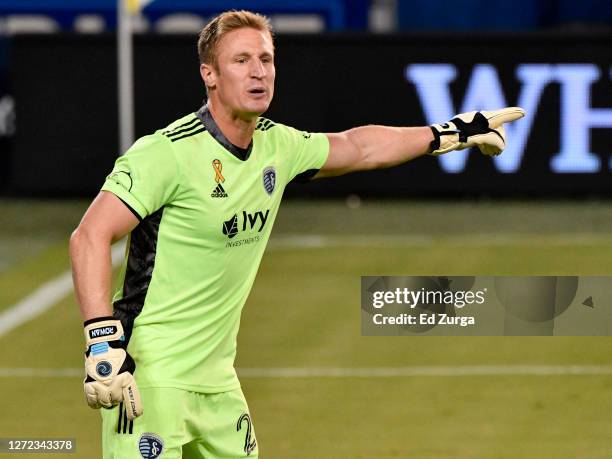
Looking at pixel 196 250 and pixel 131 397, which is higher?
pixel 196 250

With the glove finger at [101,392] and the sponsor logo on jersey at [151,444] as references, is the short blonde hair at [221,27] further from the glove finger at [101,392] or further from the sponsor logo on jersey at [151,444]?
the sponsor logo on jersey at [151,444]

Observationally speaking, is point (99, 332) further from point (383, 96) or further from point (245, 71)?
point (383, 96)

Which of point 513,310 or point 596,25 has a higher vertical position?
point 596,25

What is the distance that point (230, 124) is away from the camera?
18.2 ft

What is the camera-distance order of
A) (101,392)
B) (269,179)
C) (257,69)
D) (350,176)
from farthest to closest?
(350,176) < (269,179) < (257,69) < (101,392)

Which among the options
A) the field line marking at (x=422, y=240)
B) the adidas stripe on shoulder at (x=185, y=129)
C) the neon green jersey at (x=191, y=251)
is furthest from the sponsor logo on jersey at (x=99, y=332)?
the field line marking at (x=422, y=240)

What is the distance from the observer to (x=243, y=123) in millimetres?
5562

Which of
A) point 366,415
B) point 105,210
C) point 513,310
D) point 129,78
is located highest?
point 129,78

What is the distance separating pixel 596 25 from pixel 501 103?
16.5 feet

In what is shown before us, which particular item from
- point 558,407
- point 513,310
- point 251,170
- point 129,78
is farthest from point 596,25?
point 251,170

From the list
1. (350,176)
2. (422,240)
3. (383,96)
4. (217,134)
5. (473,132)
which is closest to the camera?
(217,134)

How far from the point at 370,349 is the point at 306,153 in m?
5.46

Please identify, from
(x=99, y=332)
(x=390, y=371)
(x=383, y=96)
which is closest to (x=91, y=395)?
(x=99, y=332)

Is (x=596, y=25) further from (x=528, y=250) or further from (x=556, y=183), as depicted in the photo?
(x=528, y=250)
